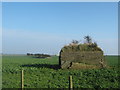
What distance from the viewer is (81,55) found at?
2819 cm

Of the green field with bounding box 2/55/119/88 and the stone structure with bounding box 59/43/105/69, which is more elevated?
the stone structure with bounding box 59/43/105/69

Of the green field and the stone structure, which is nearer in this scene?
the green field

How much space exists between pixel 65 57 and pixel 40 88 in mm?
13513

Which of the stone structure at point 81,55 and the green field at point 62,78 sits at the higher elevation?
the stone structure at point 81,55

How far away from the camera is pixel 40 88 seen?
1448cm

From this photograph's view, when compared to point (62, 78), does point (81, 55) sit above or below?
above

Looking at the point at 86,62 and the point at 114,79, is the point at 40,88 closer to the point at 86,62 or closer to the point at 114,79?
the point at 114,79

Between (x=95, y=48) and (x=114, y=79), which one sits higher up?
(x=95, y=48)

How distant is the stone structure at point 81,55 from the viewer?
1097 inches

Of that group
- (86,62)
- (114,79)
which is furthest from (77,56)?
(114,79)

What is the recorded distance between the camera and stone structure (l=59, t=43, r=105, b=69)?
27875 mm

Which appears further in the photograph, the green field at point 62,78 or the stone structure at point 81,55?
the stone structure at point 81,55

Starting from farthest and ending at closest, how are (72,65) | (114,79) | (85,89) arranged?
(72,65) → (114,79) → (85,89)

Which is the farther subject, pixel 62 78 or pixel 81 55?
pixel 81 55
